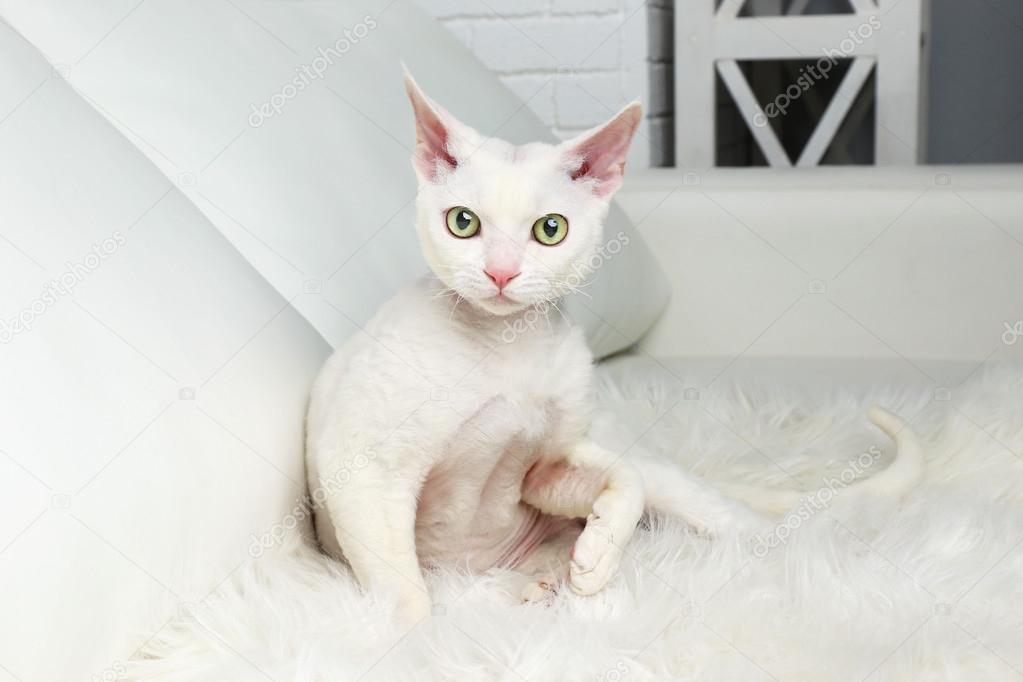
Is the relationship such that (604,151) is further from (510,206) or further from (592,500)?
(592,500)

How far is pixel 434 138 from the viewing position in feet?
2.62

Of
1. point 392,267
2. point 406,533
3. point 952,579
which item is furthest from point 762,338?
point 406,533

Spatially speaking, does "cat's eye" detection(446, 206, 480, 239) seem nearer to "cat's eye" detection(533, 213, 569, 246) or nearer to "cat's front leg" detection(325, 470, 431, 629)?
"cat's eye" detection(533, 213, 569, 246)

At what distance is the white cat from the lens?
0.76 metres

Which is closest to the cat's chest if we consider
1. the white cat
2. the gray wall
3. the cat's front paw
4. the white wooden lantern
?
the white cat

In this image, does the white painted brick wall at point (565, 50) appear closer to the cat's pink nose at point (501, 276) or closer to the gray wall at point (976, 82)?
the gray wall at point (976, 82)

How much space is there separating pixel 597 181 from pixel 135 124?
447 mm

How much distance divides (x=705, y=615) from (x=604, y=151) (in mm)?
335

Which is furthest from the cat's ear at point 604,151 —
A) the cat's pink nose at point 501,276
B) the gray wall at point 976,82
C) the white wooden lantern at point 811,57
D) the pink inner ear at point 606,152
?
the gray wall at point 976,82

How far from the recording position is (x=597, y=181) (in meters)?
0.81

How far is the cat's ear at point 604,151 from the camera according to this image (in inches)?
31.0

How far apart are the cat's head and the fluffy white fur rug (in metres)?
0.22

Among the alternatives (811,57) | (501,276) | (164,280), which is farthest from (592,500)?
(811,57)

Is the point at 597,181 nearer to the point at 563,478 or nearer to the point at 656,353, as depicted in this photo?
the point at 563,478
